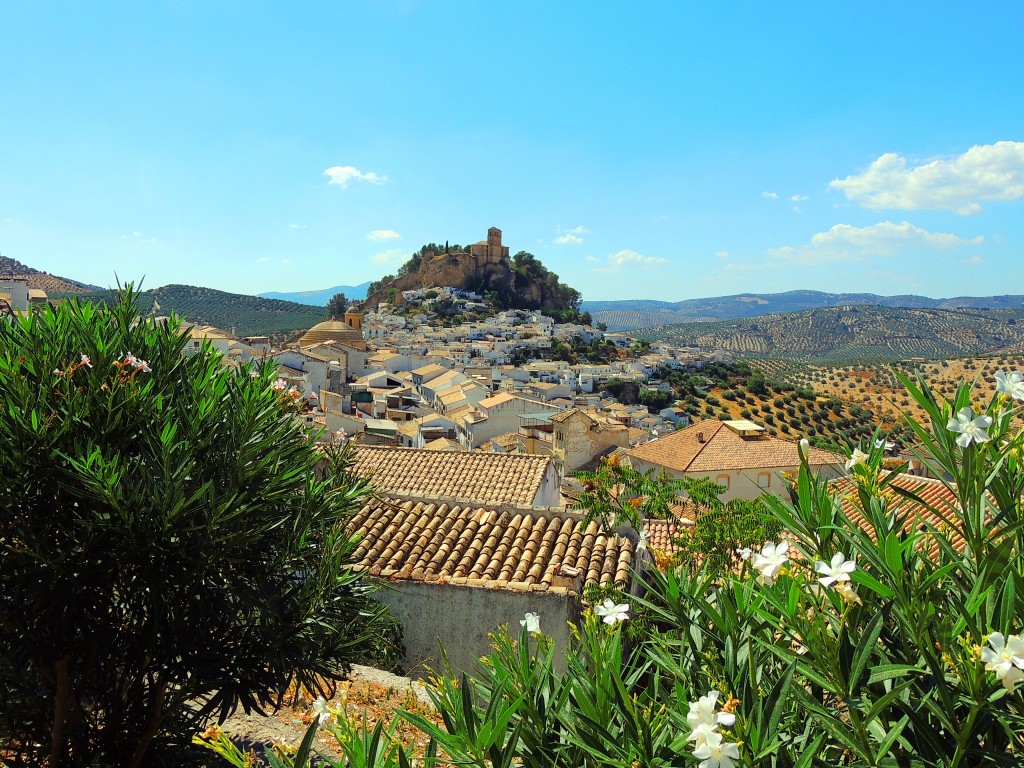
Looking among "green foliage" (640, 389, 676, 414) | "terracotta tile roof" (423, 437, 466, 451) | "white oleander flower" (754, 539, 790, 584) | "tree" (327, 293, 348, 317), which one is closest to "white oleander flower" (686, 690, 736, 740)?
"white oleander flower" (754, 539, 790, 584)

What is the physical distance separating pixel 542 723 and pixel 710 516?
5489 mm

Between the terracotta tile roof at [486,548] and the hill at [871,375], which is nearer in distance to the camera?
the terracotta tile roof at [486,548]

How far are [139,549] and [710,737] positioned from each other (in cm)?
342

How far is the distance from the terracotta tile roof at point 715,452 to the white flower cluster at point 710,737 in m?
26.4

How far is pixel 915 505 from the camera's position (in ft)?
10.6

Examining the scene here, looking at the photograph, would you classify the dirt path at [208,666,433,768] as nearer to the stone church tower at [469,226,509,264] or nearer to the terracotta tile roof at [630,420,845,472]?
the terracotta tile roof at [630,420,845,472]

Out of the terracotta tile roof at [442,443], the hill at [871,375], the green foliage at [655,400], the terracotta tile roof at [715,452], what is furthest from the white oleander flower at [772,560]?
the hill at [871,375]

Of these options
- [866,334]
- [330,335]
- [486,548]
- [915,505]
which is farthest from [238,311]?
[915,505]

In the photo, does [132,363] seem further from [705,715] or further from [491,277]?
[491,277]

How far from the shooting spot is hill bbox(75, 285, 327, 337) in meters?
96.1

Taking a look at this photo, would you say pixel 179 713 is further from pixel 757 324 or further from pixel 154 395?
pixel 757 324

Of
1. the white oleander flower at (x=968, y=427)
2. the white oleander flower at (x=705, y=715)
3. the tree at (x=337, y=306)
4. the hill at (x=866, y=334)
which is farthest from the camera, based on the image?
A: the hill at (x=866, y=334)

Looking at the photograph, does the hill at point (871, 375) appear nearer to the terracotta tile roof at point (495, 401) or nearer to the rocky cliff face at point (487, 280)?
the rocky cliff face at point (487, 280)

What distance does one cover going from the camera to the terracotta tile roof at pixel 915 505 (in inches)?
116
